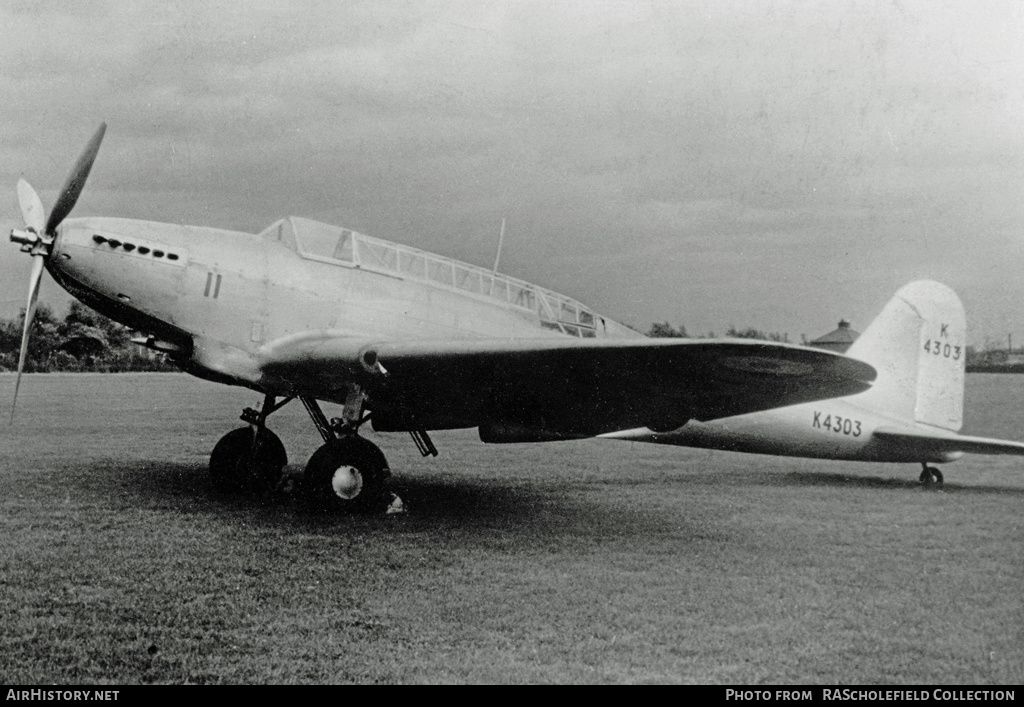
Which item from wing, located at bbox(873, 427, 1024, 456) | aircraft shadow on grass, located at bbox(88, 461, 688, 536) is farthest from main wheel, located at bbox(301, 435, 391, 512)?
wing, located at bbox(873, 427, 1024, 456)

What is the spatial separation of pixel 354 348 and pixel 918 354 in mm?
7064

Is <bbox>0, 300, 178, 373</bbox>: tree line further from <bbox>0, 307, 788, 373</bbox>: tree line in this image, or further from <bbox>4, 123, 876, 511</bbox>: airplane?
<bbox>4, 123, 876, 511</bbox>: airplane

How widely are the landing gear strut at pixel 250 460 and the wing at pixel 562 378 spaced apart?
3.09ft

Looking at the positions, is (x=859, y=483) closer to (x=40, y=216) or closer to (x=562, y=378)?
(x=562, y=378)

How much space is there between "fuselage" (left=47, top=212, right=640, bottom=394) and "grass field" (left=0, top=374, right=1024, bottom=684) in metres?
1.44

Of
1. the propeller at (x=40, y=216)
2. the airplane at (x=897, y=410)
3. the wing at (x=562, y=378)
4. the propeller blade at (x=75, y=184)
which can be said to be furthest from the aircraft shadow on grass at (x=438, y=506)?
the propeller blade at (x=75, y=184)

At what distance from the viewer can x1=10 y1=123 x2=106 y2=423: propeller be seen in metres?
6.23

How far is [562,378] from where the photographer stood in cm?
614

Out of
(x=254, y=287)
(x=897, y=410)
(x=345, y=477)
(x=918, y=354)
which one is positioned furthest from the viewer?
(x=918, y=354)

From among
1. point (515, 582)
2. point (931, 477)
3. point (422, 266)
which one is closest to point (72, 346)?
point (422, 266)

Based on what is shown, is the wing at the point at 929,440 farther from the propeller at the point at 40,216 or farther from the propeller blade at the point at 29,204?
the propeller blade at the point at 29,204

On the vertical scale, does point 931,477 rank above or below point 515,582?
above

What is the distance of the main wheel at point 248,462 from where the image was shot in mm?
7527
